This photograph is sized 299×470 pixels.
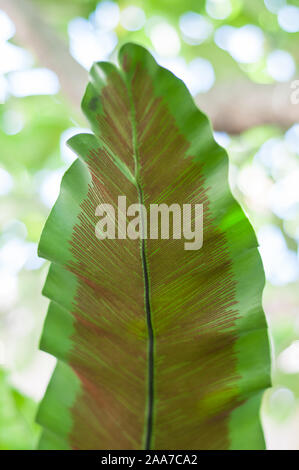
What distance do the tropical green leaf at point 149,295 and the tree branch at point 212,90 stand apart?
0.78 metres

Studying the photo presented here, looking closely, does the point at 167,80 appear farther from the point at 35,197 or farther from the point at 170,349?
the point at 35,197

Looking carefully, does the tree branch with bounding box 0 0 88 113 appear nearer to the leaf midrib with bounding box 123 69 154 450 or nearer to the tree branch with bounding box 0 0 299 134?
the tree branch with bounding box 0 0 299 134

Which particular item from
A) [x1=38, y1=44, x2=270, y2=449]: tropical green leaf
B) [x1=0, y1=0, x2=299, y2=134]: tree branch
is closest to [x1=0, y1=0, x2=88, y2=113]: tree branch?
[x1=0, y1=0, x2=299, y2=134]: tree branch

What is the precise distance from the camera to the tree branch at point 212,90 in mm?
999

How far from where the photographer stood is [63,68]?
1.03 meters

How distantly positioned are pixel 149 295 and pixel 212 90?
855mm

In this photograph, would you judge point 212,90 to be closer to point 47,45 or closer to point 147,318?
point 47,45

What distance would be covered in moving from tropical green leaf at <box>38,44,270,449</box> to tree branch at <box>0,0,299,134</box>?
2.57 feet

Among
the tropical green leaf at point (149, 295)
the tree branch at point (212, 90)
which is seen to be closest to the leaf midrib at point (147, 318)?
the tropical green leaf at point (149, 295)

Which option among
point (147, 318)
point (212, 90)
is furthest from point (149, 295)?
point (212, 90)

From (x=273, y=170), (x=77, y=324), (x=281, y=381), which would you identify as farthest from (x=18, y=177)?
(x=77, y=324)

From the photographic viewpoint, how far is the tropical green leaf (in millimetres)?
267

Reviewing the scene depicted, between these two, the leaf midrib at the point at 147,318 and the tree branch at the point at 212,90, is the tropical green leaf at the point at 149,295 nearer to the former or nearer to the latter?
the leaf midrib at the point at 147,318
